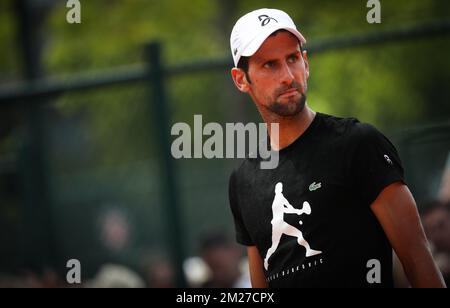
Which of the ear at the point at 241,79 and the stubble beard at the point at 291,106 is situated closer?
the stubble beard at the point at 291,106

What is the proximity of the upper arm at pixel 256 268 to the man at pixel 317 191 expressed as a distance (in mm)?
154

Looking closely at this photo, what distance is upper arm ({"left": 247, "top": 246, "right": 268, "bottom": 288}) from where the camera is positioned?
366cm

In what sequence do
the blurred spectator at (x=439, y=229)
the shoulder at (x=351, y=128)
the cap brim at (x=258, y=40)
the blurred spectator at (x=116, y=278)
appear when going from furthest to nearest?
the blurred spectator at (x=116, y=278), the blurred spectator at (x=439, y=229), the cap brim at (x=258, y=40), the shoulder at (x=351, y=128)

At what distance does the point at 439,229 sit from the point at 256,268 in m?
2.27

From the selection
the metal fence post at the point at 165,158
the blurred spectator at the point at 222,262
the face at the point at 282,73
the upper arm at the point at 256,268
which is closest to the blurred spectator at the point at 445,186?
the blurred spectator at the point at 222,262

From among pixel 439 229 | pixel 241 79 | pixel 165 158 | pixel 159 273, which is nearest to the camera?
pixel 241 79

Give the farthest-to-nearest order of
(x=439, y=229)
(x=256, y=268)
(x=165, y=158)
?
1. (x=165, y=158)
2. (x=439, y=229)
3. (x=256, y=268)

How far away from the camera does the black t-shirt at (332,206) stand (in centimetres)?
315

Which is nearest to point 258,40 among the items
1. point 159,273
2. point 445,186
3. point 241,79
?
point 241,79

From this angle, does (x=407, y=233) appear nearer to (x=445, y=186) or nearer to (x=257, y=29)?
(x=257, y=29)

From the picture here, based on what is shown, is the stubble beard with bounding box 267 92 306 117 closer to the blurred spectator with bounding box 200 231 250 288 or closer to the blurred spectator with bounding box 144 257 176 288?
the blurred spectator with bounding box 200 231 250 288

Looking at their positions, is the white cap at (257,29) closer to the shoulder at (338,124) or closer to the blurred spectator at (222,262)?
the shoulder at (338,124)

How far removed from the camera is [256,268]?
3.67 metres
